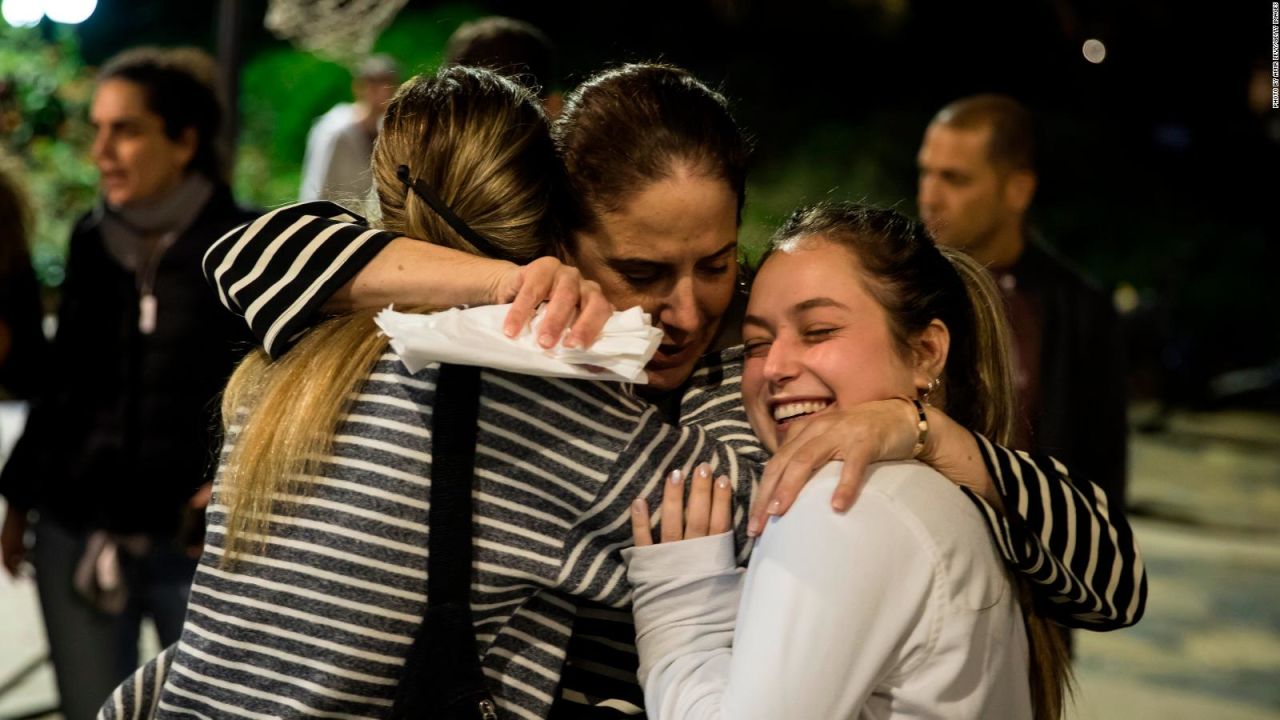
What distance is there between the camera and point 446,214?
1.54 m

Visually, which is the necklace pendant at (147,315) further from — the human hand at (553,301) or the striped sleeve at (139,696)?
the human hand at (553,301)

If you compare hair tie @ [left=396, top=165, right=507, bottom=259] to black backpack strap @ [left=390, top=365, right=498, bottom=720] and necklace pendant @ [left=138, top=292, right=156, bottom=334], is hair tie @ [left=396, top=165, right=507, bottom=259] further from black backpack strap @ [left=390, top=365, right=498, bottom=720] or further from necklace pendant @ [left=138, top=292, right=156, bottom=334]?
necklace pendant @ [left=138, top=292, right=156, bottom=334]

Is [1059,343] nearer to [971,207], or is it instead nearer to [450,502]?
[971,207]

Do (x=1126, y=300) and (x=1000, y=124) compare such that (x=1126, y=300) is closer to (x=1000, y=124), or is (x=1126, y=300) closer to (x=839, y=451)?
(x=1000, y=124)

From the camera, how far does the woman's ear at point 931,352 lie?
5.87 ft

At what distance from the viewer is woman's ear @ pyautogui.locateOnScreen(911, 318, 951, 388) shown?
1.79 m

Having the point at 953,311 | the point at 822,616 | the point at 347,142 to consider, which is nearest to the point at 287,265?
the point at 822,616

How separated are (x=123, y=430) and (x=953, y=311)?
2094mm

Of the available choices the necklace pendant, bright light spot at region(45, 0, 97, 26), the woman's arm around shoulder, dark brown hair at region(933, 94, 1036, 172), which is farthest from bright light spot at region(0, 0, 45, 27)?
the woman's arm around shoulder

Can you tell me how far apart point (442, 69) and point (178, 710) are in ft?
2.81

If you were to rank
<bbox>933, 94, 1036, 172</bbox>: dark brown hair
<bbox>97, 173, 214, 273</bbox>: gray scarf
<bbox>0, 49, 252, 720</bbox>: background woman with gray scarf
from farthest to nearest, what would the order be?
<bbox>933, 94, 1036, 172</bbox>: dark brown hair, <bbox>97, 173, 214, 273</bbox>: gray scarf, <bbox>0, 49, 252, 720</bbox>: background woman with gray scarf

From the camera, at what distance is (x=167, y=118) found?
3.37 meters

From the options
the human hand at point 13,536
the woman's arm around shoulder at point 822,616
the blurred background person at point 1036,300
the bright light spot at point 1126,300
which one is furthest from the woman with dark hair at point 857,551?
the bright light spot at point 1126,300

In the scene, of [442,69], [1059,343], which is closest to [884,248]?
[442,69]
